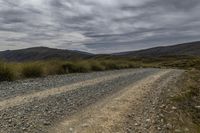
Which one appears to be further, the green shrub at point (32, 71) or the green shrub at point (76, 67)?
the green shrub at point (76, 67)

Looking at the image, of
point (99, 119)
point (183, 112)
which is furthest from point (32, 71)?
point (99, 119)

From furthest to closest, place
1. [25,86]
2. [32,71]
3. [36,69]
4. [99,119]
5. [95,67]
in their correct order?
[95,67]
[36,69]
[32,71]
[25,86]
[99,119]

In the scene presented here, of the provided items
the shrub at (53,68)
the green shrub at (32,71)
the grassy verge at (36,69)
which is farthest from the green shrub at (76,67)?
the green shrub at (32,71)

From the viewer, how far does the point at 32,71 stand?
24.2 metres

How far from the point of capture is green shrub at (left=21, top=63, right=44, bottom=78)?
23.8 meters

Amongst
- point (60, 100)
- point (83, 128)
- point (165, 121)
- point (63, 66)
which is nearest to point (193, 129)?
point (165, 121)

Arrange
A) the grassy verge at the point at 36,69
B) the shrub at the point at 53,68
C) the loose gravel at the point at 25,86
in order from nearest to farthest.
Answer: the loose gravel at the point at 25,86, the grassy verge at the point at 36,69, the shrub at the point at 53,68

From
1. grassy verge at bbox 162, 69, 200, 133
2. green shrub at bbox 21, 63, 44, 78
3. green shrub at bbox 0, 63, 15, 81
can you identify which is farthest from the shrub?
grassy verge at bbox 162, 69, 200, 133

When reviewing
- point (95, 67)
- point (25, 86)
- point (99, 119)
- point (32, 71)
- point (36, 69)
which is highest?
point (36, 69)

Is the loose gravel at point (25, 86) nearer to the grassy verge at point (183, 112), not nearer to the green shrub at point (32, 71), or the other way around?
the green shrub at point (32, 71)

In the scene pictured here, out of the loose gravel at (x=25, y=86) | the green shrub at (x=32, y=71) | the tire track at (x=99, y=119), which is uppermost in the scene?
the green shrub at (x=32, y=71)

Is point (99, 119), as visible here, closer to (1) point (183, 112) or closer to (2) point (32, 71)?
(1) point (183, 112)

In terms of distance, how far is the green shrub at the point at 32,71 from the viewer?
23775 millimetres

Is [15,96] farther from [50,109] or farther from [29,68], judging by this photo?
[29,68]
